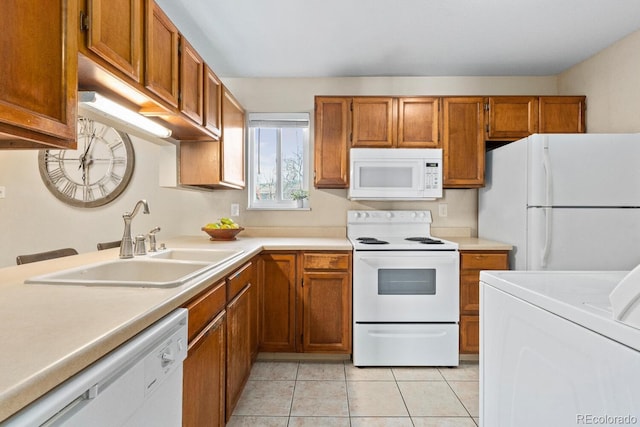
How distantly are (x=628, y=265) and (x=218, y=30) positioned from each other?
335 cm

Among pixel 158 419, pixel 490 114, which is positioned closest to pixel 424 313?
pixel 490 114

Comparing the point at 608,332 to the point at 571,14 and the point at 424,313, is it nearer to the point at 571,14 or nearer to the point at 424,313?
the point at 424,313

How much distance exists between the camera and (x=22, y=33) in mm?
844

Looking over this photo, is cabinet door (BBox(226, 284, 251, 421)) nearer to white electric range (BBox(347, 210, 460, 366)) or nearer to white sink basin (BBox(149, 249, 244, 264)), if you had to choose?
white sink basin (BBox(149, 249, 244, 264))

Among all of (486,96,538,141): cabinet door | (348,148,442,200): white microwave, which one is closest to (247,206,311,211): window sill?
(348,148,442,200): white microwave

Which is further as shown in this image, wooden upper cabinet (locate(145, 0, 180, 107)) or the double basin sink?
wooden upper cabinet (locate(145, 0, 180, 107))

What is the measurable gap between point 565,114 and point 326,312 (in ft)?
8.69

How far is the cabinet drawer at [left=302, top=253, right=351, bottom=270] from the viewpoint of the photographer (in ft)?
8.19

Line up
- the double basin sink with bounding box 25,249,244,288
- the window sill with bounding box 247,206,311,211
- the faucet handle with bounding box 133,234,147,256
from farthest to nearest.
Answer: the window sill with bounding box 247,206,311,211, the faucet handle with bounding box 133,234,147,256, the double basin sink with bounding box 25,249,244,288

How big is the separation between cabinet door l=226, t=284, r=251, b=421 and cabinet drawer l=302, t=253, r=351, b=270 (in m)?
0.55

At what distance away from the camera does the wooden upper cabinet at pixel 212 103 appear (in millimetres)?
2172

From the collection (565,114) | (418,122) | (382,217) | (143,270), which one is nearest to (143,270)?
(143,270)

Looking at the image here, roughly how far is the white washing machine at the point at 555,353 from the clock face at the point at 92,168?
3.13m

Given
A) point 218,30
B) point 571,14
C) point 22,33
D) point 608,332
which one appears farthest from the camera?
point 218,30
